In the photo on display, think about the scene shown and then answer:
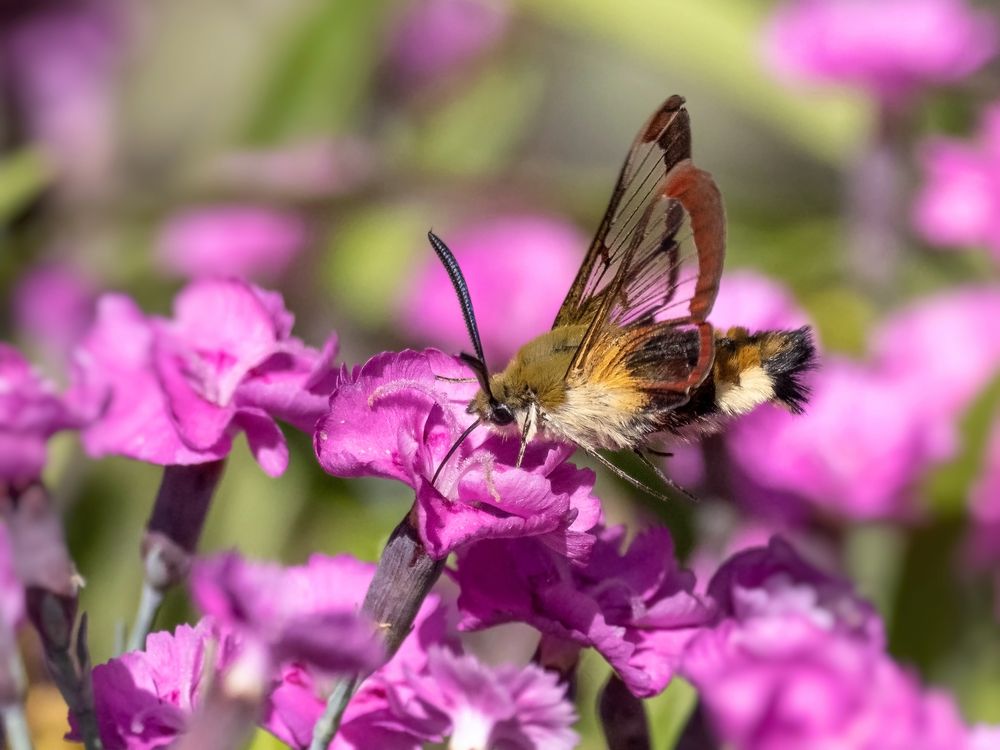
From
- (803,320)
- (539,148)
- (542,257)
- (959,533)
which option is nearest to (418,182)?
(542,257)

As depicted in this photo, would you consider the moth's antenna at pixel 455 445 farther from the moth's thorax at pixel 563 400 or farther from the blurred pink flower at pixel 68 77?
the blurred pink flower at pixel 68 77

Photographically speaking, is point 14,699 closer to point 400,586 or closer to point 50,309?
point 400,586

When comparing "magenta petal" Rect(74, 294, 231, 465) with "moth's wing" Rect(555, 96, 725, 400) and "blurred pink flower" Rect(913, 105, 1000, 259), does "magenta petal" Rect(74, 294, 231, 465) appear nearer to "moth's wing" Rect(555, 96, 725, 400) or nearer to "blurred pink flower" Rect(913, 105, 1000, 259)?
"moth's wing" Rect(555, 96, 725, 400)

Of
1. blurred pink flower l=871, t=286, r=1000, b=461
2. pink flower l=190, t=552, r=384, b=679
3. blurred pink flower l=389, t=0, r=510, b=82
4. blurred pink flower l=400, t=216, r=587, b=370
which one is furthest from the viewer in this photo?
blurred pink flower l=389, t=0, r=510, b=82

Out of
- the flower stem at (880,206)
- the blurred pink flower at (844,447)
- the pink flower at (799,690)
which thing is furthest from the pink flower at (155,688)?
the flower stem at (880,206)

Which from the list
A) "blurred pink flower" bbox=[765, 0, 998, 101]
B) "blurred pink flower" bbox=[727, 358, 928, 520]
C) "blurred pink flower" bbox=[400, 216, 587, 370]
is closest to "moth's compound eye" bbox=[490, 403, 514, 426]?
"blurred pink flower" bbox=[727, 358, 928, 520]

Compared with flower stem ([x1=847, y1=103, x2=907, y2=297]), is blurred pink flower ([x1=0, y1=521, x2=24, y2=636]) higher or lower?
lower

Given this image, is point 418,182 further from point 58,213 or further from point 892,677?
point 892,677

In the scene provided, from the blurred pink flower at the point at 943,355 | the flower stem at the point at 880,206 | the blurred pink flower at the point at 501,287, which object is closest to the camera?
the blurred pink flower at the point at 943,355
